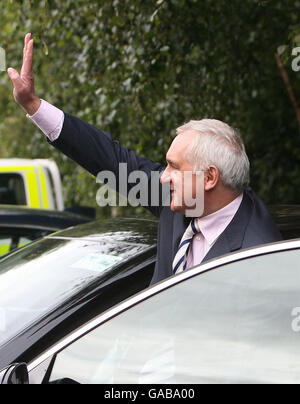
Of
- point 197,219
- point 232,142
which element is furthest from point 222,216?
point 232,142

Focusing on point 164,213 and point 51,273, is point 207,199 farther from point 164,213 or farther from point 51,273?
point 51,273

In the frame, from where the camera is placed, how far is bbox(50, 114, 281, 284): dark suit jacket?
223 centimetres

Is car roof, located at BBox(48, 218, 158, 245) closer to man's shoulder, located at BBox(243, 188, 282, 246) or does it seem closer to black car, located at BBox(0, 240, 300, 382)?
man's shoulder, located at BBox(243, 188, 282, 246)

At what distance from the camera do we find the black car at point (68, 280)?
7.62 feet

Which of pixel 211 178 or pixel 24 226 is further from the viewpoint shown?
pixel 24 226

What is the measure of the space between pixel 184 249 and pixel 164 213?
0.86 ft

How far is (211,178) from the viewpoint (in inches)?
91.7

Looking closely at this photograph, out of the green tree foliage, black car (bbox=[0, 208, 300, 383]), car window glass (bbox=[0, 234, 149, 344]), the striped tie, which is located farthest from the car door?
the green tree foliage

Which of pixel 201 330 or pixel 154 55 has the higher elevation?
pixel 154 55

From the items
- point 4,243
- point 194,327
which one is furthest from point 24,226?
point 194,327

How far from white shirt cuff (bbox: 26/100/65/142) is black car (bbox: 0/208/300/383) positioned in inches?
18.6

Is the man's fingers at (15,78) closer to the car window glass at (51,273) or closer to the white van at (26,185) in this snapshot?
the car window glass at (51,273)

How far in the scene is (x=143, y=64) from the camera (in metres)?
4.85
